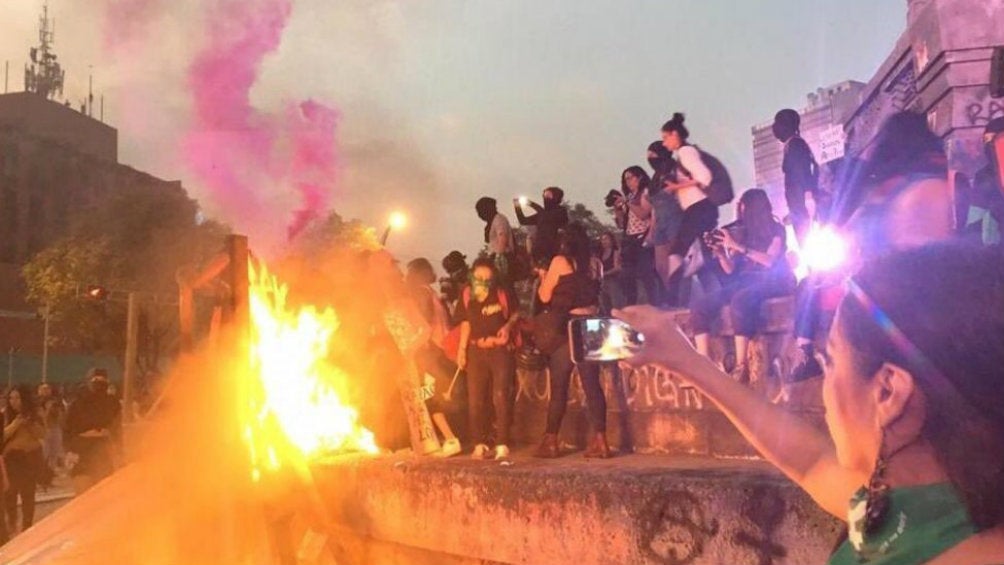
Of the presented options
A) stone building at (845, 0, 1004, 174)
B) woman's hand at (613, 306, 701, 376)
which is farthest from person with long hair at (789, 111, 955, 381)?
stone building at (845, 0, 1004, 174)

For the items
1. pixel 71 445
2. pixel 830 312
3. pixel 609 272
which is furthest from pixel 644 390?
pixel 71 445

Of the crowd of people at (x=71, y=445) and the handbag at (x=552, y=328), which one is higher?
the handbag at (x=552, y=328)

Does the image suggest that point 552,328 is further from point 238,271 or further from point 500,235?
point 238,271

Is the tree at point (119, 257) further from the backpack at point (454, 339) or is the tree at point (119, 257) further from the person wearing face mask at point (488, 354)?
the person wearing face mask at point (488, 354)

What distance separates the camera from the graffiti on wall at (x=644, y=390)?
21.0ft

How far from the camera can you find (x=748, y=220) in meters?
6.93

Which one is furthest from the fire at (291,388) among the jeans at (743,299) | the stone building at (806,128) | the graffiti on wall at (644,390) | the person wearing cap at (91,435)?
the stone building at (806,128)

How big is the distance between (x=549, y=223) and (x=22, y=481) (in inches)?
291

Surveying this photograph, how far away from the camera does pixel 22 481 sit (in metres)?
10.9

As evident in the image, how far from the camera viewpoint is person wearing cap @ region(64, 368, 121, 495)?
1052cm

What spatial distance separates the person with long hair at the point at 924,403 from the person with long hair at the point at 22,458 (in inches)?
441

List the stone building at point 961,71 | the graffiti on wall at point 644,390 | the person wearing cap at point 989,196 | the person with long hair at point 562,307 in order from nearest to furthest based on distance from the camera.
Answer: the person wearing cap at point 989,196 → the graffiti on wall at point 644,390 → the person with long hair at point 562,307 → the stone building at point 961,71

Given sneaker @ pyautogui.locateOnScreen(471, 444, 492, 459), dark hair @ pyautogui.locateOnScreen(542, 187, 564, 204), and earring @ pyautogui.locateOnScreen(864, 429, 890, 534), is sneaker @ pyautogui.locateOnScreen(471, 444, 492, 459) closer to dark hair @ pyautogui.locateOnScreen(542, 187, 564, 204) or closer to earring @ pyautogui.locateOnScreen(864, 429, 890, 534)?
dark hair @ pyautogui.locateOnScreen(542, 187, 564, 204)

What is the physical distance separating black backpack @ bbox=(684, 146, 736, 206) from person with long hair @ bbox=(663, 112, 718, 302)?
0.09 feet
